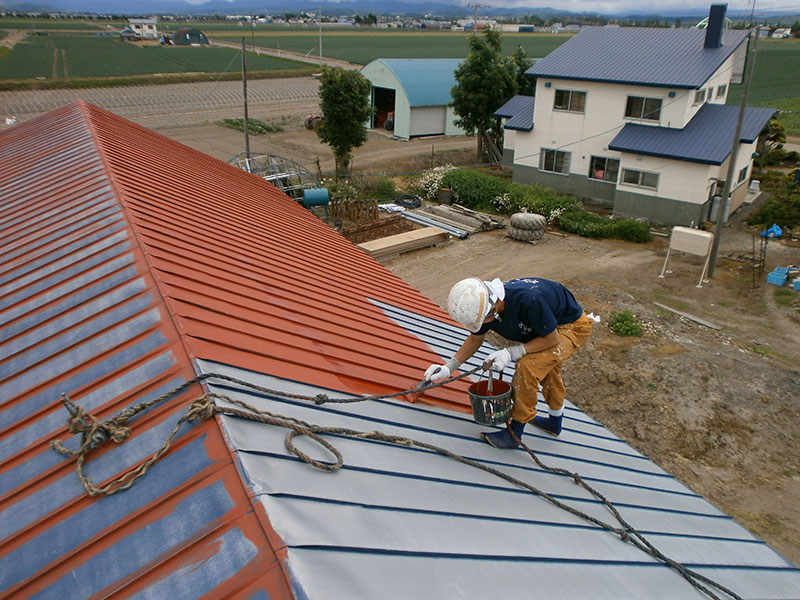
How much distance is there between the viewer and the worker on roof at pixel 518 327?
491 cm

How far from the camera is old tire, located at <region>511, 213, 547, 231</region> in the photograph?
23547 mm

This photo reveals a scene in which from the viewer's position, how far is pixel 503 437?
17.5ft

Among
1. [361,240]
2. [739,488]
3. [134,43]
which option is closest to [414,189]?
[361,240]

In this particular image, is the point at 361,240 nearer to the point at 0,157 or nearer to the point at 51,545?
the point at 0,157

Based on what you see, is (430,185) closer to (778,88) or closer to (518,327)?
(518,327)

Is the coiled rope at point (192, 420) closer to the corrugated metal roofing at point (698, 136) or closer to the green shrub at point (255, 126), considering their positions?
the corrugated metal roofing at point (698, 136)

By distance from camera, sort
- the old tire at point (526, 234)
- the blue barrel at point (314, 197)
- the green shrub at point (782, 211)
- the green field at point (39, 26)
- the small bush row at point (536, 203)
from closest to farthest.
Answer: the blue barrel at point (314, 197)
the old tire at point (526, 234)
the green shrub at point (782, 211)
the small bush row at point (536, 203)
the green field at point (39, 26)

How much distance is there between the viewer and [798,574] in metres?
5.77

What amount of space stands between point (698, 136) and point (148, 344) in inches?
1029

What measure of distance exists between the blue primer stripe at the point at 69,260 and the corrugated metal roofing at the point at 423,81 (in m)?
36.4

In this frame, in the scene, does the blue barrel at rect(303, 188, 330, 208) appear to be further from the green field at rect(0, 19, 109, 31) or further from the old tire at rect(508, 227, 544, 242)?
the green field at rect(0, 19, 109, 31)

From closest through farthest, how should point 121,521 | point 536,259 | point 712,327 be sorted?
point 121,521
point 712,327
point 536,259

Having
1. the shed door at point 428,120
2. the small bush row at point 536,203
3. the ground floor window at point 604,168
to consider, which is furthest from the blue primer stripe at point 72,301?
the shed door at point 428,120

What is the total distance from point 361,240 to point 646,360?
500 inches
